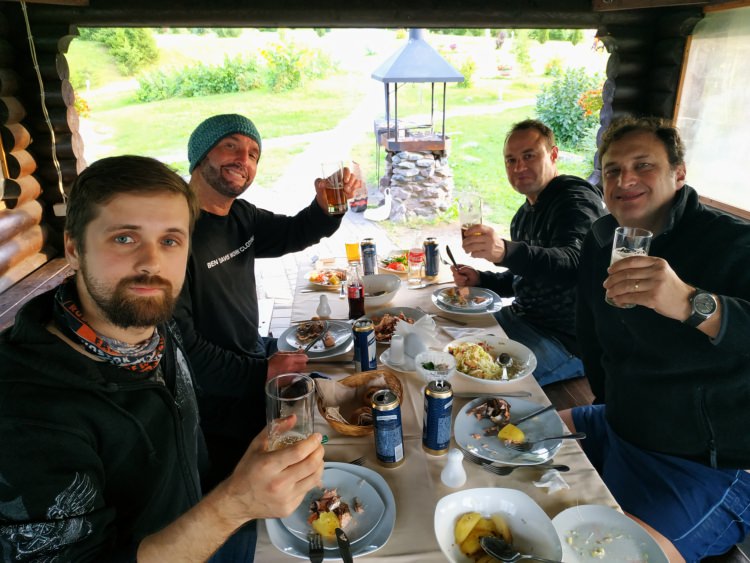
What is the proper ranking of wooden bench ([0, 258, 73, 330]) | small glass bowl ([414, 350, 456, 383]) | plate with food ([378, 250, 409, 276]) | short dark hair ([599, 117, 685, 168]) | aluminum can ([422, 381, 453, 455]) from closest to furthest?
aluminum can ([422, 381, 453, 455]) < small glass bowl ([414, 350, 456, 383]) < short dark hair ([599, 117, 685, 168]) < plate with food ([378, 250, 409, 276]) < wooden bench ([0, 258, 73, 330])

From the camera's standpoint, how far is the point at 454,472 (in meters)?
1.28

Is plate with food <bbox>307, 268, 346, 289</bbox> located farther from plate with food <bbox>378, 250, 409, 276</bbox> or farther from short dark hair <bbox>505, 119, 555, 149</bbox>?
short dark hair <bbox>505, 119, 555, 149</bbox>

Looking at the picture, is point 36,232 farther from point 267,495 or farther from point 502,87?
point 502,87

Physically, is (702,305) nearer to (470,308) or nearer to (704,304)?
(704,304)

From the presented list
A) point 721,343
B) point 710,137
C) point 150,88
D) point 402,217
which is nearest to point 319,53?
Result: point 150,88

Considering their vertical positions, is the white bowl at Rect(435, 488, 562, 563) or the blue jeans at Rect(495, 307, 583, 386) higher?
the white bowl at Rect(435, 488, 562, 563)

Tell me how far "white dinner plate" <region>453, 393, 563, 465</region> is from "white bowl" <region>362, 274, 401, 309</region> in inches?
38.3

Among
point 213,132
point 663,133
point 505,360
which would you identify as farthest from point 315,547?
point 213,132

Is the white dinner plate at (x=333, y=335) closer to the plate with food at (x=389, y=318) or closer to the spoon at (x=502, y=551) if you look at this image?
the plate with food at (x=389, y=318)

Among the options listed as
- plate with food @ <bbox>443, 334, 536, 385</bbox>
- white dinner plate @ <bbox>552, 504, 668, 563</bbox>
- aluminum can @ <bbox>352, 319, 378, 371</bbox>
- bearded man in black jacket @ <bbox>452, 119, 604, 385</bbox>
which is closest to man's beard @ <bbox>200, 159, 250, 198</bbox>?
aluminum can @ <bbox>352, 319, 378, 371</bbox>

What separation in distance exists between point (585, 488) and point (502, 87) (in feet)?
46.9

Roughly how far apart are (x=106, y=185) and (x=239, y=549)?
1.16m

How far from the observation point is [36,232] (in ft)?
17.3

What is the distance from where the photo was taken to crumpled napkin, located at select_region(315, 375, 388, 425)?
1559 millimetres
